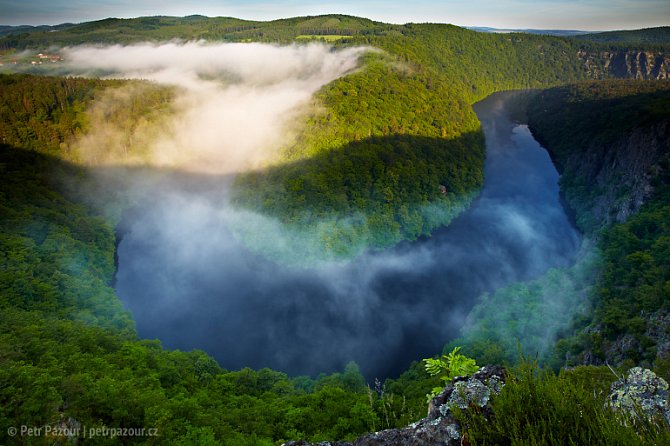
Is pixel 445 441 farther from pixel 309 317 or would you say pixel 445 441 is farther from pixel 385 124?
pixel 385 124

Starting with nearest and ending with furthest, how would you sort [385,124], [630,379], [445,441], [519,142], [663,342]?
[445,441], [630,379], [663,342], [385,124], [519,142]

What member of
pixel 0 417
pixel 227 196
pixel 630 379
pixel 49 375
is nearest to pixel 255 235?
pixel 227 196

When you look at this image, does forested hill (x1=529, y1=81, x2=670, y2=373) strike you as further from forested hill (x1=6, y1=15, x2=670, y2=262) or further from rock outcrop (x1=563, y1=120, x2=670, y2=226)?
forested hill (x1=6, y1=15, x2=670, y2=262)

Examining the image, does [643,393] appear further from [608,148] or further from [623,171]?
[608,148]

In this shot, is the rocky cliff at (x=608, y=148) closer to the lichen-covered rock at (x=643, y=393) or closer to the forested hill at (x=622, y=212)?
the forested hill at (x=622, y=212)

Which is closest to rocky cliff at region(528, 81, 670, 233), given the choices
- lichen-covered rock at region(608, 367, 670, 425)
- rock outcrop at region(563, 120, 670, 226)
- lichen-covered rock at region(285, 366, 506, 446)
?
rock outcrop at region(563, 120, 670, 226)

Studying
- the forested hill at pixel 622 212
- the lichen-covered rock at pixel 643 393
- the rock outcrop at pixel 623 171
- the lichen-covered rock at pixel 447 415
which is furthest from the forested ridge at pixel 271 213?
the rock outcrop at pixel 623 171

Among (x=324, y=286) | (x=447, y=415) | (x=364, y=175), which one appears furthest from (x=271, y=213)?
(x=447, y=415)
